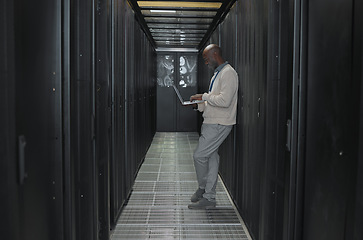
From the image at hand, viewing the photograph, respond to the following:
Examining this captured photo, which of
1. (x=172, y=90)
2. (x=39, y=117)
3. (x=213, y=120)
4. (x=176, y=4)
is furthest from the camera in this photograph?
(x=172, y=90)

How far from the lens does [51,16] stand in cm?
176

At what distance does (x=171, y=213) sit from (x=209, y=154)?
0.79 metres

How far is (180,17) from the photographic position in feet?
20.9

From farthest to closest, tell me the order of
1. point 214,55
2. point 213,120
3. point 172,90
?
1. point 172,90
2. point 214,55
3. point 213,120

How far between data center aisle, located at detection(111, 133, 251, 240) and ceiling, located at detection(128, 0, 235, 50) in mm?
2501

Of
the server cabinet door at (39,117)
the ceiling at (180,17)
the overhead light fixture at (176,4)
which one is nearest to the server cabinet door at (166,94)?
the ceiling at (180,17)

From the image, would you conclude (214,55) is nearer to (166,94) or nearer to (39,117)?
(39,117)

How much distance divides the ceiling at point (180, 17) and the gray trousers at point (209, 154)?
1.65 m

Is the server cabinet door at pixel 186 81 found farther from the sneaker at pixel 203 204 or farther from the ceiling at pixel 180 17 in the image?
the sneaker at pixel 203 204

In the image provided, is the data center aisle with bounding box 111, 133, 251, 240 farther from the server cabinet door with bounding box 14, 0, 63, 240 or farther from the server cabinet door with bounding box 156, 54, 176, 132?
the server cabinet door with bounding box 156, 54, 176, 132

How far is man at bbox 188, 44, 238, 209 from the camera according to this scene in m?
4.07

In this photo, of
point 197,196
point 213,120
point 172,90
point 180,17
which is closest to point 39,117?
point 213,120

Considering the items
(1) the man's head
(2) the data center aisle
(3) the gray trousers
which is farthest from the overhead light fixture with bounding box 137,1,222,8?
(2) the data center aisle

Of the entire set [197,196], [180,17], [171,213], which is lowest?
[171,213]
